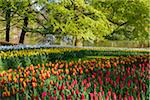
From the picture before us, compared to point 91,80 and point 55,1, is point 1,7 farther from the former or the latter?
point 91,80

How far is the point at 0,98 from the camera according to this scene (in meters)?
6.36

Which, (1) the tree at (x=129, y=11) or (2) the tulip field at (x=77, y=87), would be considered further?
(1) the tree at (x=129, y=11)

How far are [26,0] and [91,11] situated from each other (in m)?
4.05

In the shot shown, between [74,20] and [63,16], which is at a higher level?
[63,16]

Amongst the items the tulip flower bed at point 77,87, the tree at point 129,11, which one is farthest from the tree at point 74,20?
the tulip flower bed at point 77,87

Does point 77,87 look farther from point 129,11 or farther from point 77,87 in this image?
point 129,11

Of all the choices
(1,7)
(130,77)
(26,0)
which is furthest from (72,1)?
A: (130,77)

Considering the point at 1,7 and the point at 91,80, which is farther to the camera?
the point at 1,7

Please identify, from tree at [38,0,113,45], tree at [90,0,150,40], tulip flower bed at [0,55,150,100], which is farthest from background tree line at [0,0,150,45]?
tulip flower bed at [0,55,150,100]

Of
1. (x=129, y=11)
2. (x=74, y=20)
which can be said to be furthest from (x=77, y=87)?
(x=129, y=11)

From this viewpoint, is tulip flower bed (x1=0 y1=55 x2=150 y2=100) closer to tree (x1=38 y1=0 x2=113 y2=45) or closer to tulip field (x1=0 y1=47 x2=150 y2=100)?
tulip field (x1=0 y1=47 x2=150 y2=100)

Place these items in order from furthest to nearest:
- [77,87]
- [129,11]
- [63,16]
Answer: [129,11] < [63,16] < [77,87]

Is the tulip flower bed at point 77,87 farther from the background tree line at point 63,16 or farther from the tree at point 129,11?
the tree at point 129,11

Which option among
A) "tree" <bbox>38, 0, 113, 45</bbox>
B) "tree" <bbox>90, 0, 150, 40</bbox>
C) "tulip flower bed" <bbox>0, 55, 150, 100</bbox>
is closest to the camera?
"tulip flower bed" <bbox>0, 55, 150, 100</bbox>
